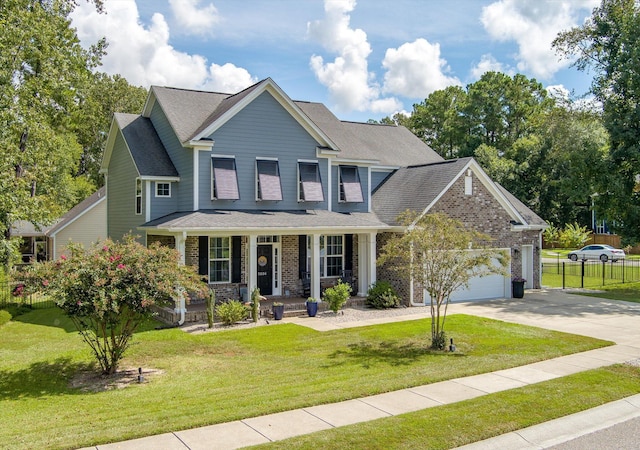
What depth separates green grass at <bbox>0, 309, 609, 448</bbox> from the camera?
28.3 ft

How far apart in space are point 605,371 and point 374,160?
14769 millimetres

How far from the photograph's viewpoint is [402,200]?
23.5m

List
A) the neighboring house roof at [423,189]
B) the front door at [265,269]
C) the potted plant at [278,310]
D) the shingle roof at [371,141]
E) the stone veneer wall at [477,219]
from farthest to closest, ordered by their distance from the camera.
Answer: the shingle roof at [371,141] → the neighboring house roof at [423,189] → the stone veneer wall at [477,219] → the front door at [265,269] → the potted plant at [278,310]

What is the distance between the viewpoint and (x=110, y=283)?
11273 millimetres

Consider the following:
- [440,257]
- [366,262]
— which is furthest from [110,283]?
[366,262]

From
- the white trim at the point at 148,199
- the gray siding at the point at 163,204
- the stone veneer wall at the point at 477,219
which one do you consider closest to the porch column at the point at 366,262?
the stone veneer wall at the point at 477,219

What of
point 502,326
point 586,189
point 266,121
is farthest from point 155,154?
point 586,189

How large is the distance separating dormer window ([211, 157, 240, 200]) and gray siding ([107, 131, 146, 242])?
309 cm

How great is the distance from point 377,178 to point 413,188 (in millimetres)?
3233

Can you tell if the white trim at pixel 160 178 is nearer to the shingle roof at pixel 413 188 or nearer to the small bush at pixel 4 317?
the small bush at pixel 4 317

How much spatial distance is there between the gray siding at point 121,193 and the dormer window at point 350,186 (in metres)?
8.59

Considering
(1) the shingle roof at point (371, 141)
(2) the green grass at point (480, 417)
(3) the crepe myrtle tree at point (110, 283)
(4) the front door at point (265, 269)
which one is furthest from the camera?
(1) the shingle roof at point (371, 141)

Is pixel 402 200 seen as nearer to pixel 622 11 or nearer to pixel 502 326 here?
pixel 502 326

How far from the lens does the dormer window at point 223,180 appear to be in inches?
794
